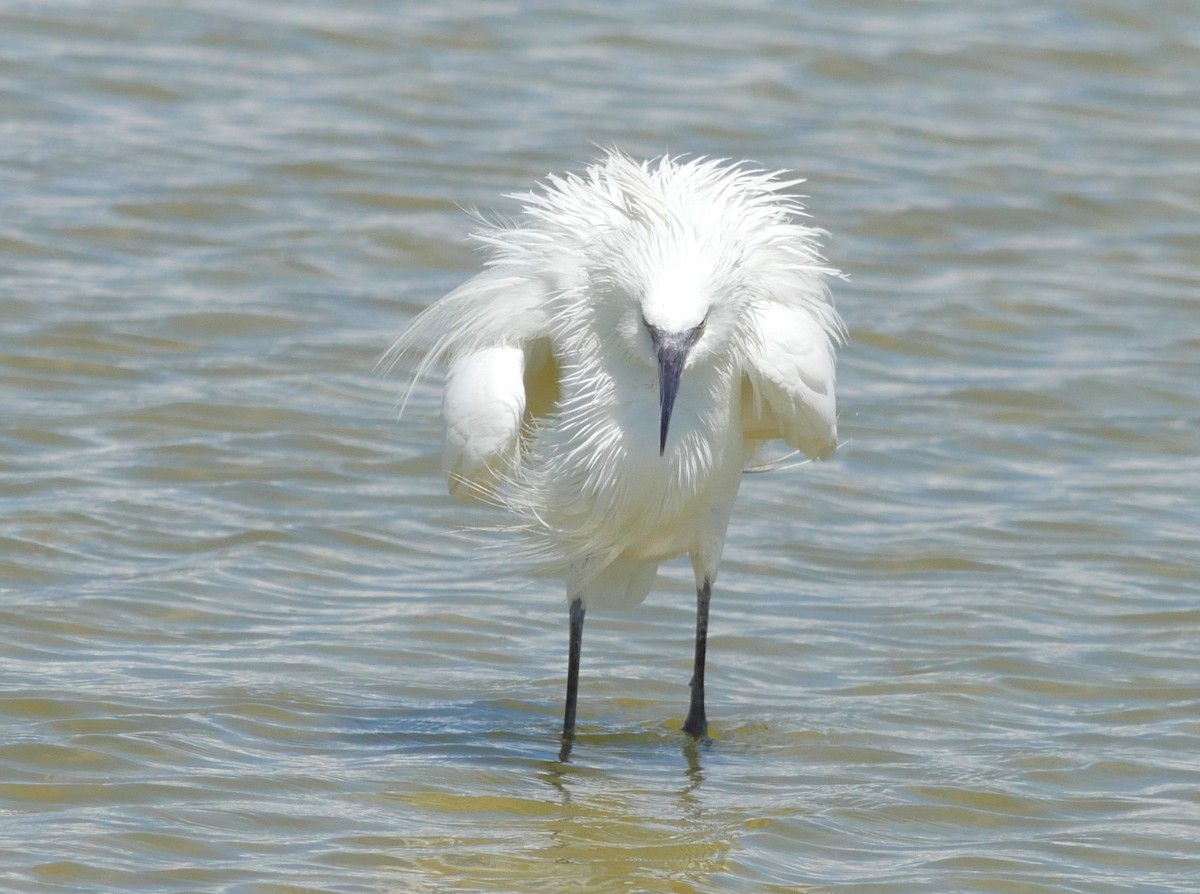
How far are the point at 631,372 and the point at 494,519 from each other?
7.10 feet

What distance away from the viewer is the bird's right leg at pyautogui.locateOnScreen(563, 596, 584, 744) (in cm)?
695

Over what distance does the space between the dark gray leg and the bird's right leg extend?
42 centimetres

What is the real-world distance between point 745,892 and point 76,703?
2461 millimetres

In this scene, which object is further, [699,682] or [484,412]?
[699,682]

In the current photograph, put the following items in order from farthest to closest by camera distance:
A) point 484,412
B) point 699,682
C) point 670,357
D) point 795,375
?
point 699,682
point 795,375
point 484,412
point 670,357

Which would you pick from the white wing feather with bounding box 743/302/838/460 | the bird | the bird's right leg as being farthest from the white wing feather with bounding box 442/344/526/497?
the white wing feather with bounding box 743/302/838/460

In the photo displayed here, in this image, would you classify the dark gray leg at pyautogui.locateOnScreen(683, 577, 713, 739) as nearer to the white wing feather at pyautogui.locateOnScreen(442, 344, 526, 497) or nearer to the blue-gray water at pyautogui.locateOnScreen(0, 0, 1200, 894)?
the blue-gray water at pyautogui.locateOnScreen(0, 0, 1200, 894)

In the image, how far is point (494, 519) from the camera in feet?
27.5

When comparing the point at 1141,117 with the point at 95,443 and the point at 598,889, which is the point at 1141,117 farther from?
the point at 598,889

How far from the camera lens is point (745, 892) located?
571 centimetres

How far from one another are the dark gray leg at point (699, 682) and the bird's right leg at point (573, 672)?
1.39 feet

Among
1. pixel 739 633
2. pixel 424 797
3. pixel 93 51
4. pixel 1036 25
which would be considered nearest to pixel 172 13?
pixel 93 51

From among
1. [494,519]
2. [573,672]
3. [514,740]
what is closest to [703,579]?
[573,672]

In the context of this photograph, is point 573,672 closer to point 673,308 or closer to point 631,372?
point 631,372
